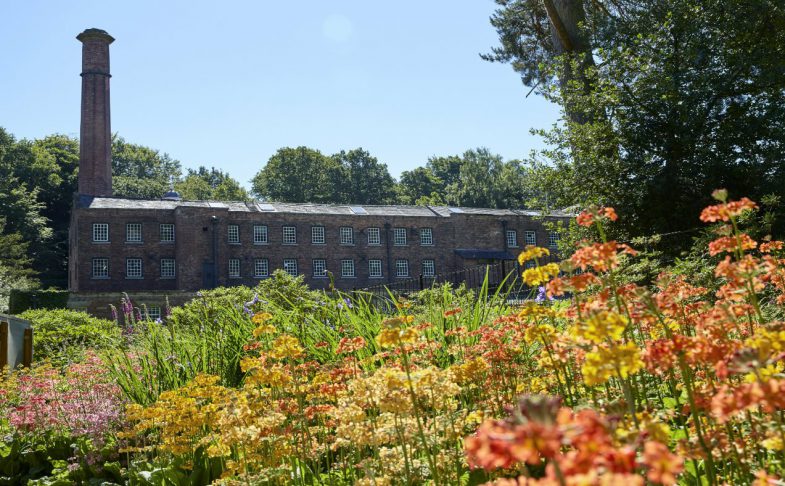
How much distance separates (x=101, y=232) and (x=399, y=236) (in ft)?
60.3

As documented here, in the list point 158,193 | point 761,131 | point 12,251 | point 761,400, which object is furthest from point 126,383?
point 158,193

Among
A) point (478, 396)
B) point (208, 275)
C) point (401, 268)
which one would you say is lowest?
point (478, 396)

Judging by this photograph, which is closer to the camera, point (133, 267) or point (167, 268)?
point (133, 267)

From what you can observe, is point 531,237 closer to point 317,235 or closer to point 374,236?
point 374,236

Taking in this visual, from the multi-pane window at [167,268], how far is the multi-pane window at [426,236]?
16006 millimetres

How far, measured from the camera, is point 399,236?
144 ft

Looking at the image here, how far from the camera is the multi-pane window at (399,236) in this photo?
43.9 metres

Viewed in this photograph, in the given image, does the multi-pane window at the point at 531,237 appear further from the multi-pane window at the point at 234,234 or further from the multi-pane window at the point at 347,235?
the multi-pane window at the point at 234,234

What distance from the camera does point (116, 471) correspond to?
4574mm

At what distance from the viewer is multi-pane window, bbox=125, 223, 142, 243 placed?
3931 cm

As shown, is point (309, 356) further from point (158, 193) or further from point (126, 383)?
point (158, 193)

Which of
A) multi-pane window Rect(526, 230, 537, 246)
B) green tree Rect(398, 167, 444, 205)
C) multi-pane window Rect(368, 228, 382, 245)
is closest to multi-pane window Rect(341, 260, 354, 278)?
multi-pane window Rect(368, 228, 382, 245)

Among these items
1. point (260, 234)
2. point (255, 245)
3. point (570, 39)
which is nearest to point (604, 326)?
point (570, 39)

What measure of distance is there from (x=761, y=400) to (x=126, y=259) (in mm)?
41541
